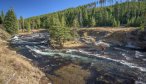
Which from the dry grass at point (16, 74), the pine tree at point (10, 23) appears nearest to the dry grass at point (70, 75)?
the dry grass at point (16, 74)

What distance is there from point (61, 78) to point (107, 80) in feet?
21.1

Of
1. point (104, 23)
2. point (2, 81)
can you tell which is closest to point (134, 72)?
point (2, 81)

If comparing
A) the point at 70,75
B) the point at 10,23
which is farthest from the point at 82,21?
the point at 70,75

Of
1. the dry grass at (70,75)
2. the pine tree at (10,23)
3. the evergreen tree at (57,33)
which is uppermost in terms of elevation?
the pine tree at (10,23)

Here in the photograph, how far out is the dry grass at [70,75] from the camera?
2871 centimetres

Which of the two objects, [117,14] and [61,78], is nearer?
[61,78]

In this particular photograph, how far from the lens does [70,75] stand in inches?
1232

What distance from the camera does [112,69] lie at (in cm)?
3553

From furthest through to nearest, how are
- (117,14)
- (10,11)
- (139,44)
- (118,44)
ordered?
1. (117,14)
2. (10,11)
3. (118,44)
4. (139,44)

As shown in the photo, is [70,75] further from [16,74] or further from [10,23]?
[10,23]

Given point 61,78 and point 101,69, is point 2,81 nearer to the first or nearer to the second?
point 61,78

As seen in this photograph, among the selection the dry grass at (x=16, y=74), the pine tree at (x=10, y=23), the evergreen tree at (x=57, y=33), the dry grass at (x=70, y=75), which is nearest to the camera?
the dry grass at (x=16, y=74)

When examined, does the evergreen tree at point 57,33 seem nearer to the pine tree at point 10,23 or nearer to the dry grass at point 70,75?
the dry grass at point 70,75

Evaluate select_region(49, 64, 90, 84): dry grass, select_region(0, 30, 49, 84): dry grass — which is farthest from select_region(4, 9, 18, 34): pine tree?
select_region(49, 64, 90, 84): dry grass
